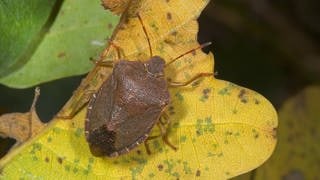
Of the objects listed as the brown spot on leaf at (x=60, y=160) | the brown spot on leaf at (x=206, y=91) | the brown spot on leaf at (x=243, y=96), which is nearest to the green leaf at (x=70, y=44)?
the brown spot on leaf at (x=60, y=160)

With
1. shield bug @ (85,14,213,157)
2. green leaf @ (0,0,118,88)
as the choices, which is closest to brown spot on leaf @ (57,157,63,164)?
shield bug @ (85,14,213,157)

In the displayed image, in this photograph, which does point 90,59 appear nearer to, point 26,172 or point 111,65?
point 111,65

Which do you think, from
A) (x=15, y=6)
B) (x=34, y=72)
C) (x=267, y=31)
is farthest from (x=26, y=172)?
(x=267, y=31)

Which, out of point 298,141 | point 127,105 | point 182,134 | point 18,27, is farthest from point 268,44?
point 18,27

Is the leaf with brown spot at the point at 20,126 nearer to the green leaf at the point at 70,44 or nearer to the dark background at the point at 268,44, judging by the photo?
the green leaf at the point at 70,44

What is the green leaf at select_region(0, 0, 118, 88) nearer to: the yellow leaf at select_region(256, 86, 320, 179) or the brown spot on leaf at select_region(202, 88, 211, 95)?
the brown spot on leaf at select_region(202, 88, 211, 95)

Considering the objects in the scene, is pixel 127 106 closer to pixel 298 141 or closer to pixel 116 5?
pixel 116 5
